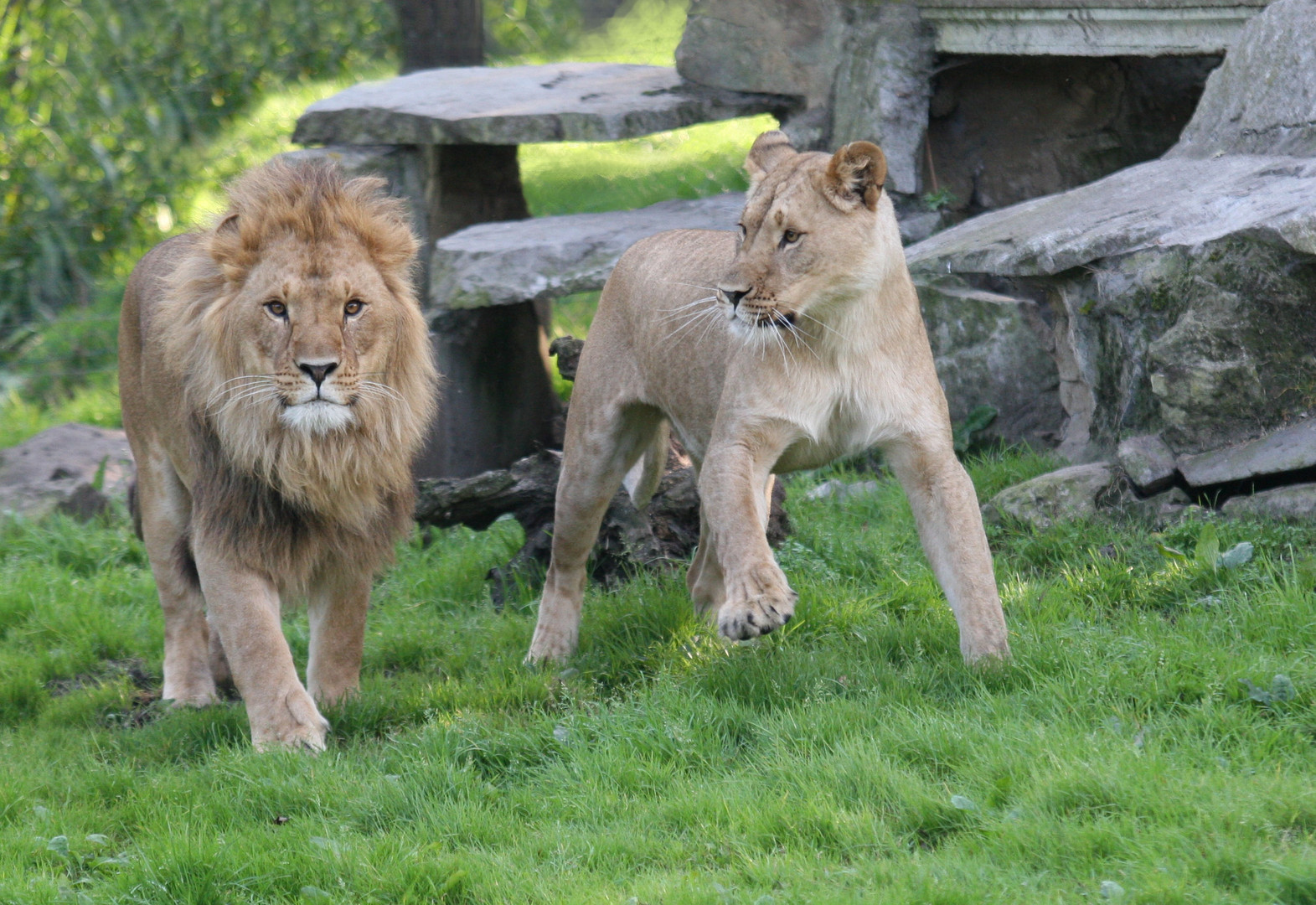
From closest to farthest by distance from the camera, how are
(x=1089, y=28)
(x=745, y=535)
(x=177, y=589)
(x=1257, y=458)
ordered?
(x=745, y=535) < (x=1257, y=458) < (x=177, y=589) < (x=1089, y=28)

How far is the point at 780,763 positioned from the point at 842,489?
299cm

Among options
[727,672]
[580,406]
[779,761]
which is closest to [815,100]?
[580,406]

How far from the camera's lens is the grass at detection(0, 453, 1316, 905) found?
309cm

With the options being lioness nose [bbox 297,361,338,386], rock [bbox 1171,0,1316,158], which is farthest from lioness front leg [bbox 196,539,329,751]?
rock [bbox 1171,0,1316,158]

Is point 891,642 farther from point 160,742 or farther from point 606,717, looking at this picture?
point 160,742

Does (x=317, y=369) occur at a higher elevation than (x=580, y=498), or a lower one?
higher

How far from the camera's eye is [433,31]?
9828 millimetres

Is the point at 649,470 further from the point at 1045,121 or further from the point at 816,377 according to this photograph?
the point at 1045,121

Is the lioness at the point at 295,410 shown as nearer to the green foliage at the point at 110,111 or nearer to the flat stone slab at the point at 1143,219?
the flat stone slab at the point at 1143,219

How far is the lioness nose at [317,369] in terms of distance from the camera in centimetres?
419

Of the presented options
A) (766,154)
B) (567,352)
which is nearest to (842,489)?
(567,352)

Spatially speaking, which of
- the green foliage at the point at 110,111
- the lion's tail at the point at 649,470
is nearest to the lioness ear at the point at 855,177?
the lion's tail at the point at 649,470

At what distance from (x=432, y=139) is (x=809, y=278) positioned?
3.91m

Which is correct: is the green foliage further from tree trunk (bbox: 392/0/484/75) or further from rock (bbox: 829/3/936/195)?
rock (bbox: 829/3/936/195)
